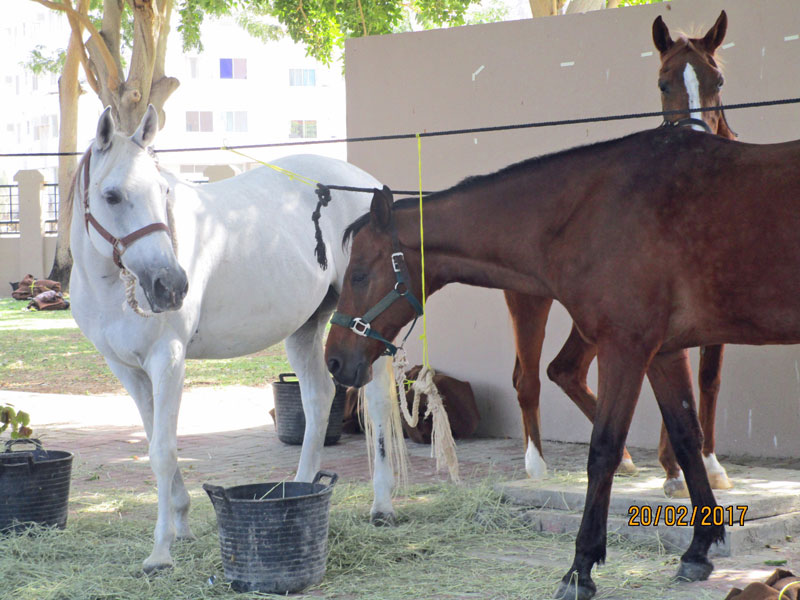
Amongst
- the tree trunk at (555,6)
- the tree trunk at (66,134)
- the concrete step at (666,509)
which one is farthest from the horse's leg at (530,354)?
the tree trunk at (66,134)

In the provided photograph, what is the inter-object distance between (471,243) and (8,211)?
78.4 feet

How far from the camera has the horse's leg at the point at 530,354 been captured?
5.53 metres

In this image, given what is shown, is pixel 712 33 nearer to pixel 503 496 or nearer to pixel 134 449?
pixel 503 496

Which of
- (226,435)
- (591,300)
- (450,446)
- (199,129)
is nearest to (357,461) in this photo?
(226,435)

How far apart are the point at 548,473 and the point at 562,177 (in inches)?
97.8

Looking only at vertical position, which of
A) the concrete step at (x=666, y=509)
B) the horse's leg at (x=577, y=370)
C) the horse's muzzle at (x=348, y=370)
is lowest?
the concrete step at (x=666, y=509)

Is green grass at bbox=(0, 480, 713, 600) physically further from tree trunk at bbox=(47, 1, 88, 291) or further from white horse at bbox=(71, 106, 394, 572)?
tree trunk at bbox=(47, 1, 88, 291)

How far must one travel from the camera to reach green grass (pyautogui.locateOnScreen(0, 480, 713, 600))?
151 inches

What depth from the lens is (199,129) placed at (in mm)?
53438

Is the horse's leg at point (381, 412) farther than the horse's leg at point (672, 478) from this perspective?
Yes

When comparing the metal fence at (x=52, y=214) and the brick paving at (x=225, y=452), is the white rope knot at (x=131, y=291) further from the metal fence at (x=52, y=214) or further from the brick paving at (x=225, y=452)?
the metal fence at (x=52, y=214)

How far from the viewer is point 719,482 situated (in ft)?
15.8

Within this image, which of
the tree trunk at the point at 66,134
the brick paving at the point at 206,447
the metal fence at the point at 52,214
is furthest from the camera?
the metal fence at the point at 52,214

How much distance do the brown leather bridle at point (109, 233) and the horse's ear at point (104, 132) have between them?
0.49 ft
